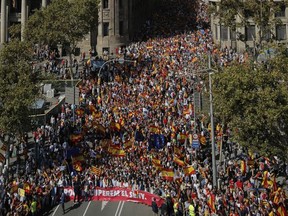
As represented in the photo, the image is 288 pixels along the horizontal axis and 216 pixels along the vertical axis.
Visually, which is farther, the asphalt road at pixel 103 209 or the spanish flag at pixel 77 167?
the spanish flag at pixel 77 167

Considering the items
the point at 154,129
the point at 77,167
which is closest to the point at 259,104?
the point at 154,129

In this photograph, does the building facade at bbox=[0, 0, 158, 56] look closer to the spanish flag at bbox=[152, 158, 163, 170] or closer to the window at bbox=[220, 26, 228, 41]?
the window at bbox=[220, 26, 228, 41]

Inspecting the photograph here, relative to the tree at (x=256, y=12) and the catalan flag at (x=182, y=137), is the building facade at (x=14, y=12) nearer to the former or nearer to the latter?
the tree at (x=256, y=12)

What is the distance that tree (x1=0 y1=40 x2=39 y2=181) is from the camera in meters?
30.0

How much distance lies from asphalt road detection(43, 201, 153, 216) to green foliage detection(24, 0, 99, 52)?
28055 mm

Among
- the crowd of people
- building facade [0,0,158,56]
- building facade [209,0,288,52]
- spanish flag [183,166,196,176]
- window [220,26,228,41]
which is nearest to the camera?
the crowd of people

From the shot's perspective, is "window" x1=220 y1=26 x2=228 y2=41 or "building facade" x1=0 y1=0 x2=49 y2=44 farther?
"building facade" x1=0 y1=0 x2=49 y2=44

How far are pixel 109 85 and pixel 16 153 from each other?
1577cm

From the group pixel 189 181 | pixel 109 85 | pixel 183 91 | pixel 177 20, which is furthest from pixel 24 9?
pixel 189 181

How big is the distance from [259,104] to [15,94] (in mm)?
16507

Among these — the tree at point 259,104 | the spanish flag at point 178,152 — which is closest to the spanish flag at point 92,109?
the spanish flag at point 178,152

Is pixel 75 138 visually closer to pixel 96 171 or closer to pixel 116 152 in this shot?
pixel 116 152

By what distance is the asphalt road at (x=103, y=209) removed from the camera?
86.7 ft

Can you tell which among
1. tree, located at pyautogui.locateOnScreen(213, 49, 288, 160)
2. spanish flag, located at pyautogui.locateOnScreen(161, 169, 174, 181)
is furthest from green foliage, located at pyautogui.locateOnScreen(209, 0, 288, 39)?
spanish flag, located at pyautogui.locateOnScreen(161, 169, 174, 181)
